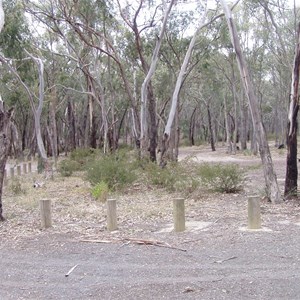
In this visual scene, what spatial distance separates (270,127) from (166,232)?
74.7 metres

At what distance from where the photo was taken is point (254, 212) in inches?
322

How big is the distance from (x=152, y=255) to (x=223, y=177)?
727 centimetres

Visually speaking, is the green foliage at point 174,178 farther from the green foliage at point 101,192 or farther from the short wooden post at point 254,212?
the short wooden post at point 254,212

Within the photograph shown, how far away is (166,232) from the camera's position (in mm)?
8531

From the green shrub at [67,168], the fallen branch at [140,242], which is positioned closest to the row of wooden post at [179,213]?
the fallen branch at [140,242]

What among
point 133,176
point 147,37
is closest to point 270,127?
point 147,37

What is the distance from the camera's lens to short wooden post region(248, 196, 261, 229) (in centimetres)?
807

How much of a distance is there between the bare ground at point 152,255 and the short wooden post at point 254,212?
0.18 metres

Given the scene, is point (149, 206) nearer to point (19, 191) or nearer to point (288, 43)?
point (19, 191)

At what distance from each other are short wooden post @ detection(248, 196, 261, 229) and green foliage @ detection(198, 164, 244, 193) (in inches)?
219

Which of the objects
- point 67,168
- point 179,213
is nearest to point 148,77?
point 67,168

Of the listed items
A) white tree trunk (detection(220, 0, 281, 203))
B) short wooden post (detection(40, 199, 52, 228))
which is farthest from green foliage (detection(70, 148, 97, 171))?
short wooden post (detection(40, 199, 52, 228))

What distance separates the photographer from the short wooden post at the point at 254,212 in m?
8.07

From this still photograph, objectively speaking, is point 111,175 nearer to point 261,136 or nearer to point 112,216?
point 261,136
